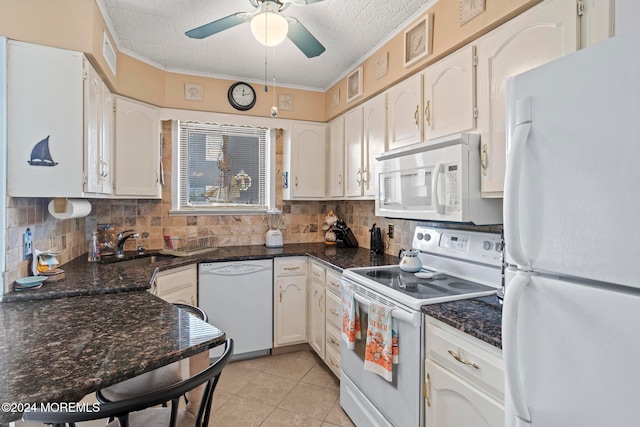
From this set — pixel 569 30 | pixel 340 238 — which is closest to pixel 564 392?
pixel 569 30

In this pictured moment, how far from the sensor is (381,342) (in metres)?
1.66

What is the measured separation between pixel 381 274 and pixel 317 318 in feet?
3.24

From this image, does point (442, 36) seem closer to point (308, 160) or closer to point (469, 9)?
point (469, 9)

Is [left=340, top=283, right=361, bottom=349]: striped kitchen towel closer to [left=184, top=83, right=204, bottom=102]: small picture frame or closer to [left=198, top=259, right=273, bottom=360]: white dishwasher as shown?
[left=198, top=259, right=273, bottom=360]: white dishwasher

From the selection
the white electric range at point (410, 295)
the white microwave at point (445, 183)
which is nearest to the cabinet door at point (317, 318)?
the white electric range at point (410, 295)

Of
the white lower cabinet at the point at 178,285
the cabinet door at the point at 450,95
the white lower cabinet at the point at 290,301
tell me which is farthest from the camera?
the white lower cabinet at the point at 290,301

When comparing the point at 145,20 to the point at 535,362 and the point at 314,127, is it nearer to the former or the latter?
the point at 314,127

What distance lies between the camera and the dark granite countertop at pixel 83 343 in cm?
84

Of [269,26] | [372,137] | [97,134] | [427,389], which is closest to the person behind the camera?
[427,389]

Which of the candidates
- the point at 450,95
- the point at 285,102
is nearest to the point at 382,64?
the point at 450,95

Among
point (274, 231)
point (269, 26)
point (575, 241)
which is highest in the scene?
point (269, 26)

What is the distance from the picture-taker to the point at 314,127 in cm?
341

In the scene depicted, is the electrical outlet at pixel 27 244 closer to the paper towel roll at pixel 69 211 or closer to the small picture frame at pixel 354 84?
the paper towel roll at pixel 69 211

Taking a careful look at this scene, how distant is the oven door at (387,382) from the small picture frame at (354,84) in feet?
5.29
